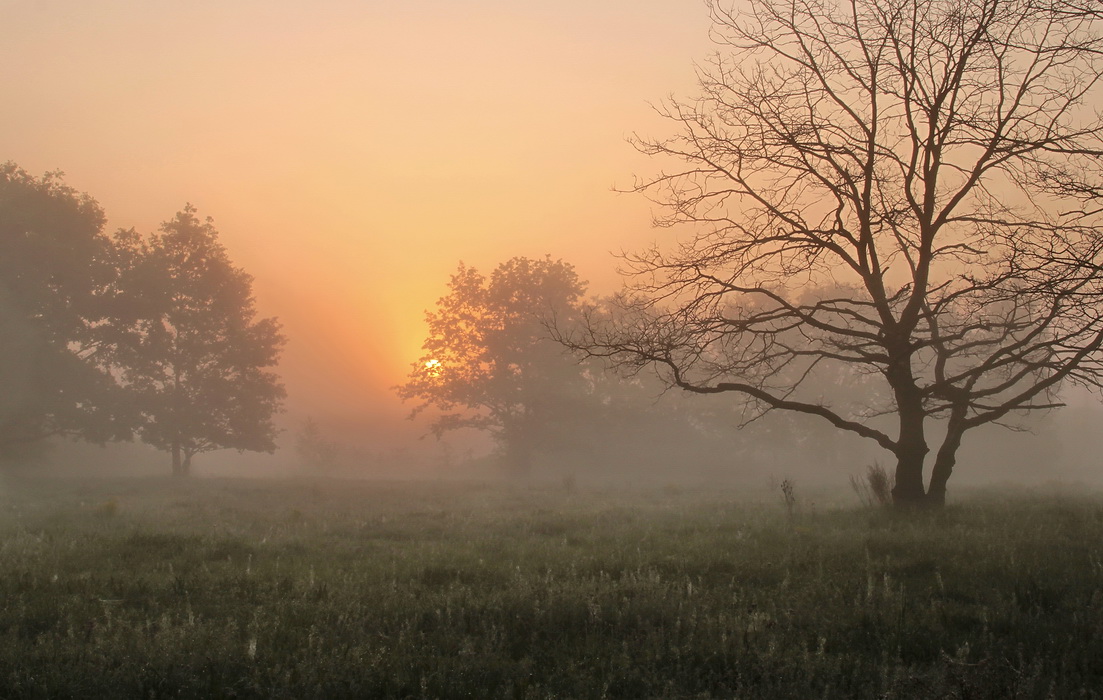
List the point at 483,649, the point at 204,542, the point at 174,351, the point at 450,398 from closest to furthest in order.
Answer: the point at 483,649
the point at 204,542
the point at 174,351
the point at 450,398

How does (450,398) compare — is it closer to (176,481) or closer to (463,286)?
(463,286)

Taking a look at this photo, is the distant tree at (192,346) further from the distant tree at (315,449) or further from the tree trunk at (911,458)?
the tree trunk at (911,458)

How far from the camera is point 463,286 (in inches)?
1703

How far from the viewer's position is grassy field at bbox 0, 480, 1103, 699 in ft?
13.0

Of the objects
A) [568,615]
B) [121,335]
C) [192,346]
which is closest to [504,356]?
[192,346]

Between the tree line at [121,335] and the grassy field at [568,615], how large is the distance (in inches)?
903

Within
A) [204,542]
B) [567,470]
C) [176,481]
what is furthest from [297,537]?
[567,470]

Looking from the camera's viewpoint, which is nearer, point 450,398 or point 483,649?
point 483,649

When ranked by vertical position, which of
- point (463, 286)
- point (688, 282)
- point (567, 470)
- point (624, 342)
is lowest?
point (567, 470)

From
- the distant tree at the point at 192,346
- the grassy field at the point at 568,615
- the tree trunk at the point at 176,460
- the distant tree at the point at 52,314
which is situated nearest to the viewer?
the grassy field at the point at 568,615

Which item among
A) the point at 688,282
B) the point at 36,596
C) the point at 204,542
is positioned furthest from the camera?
the point at 688,282

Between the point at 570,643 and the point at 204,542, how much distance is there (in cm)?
658

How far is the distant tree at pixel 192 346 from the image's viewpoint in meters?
31.6

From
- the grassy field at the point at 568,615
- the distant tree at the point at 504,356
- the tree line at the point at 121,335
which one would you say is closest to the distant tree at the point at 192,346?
the tree line at the point at 121,335
